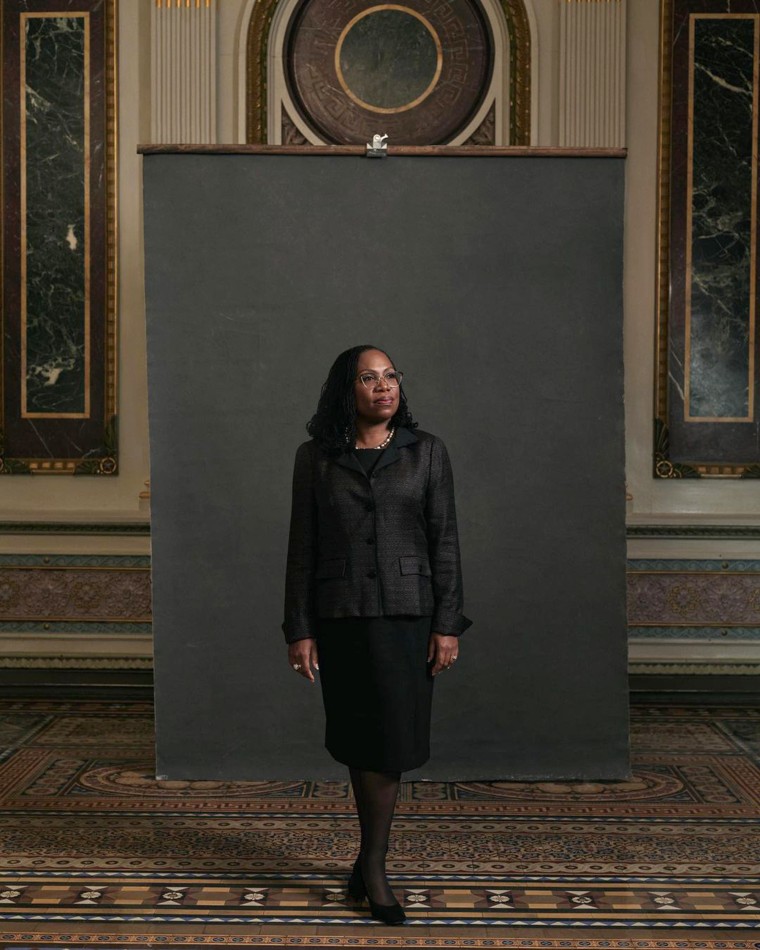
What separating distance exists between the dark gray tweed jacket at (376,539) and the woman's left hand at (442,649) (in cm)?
A: 2

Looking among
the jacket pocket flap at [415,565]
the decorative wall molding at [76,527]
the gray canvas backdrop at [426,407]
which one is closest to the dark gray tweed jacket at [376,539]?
the jacket pocket flap at [415,565]

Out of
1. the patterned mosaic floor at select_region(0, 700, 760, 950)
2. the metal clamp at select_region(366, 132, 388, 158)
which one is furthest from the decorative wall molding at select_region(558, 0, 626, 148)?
the patterned mosaic floor at select_region(0, 700, 760, 950)

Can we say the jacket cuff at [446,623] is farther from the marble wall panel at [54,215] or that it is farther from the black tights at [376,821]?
the marble wall panel at [54,215]

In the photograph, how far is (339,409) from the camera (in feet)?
11.9

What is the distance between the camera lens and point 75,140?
21.7ft

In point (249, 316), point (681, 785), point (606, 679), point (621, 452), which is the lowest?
point (681, 785)

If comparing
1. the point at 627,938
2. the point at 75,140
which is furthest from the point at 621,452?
the point at 75,140

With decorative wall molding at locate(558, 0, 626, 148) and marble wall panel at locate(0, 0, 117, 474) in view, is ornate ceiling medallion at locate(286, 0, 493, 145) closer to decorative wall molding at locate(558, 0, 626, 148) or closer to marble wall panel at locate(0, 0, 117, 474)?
decorative wall molding at locate(558, 0, 626, 148)

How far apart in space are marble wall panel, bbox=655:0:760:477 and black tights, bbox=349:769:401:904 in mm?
3637

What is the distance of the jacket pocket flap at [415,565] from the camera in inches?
139

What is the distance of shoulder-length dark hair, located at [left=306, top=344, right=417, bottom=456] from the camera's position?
3600 mm

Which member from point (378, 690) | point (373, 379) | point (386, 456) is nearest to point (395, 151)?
point (373, 379)

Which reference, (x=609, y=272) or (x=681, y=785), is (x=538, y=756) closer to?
(x=681, y=785)

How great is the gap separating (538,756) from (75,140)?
426 cm
